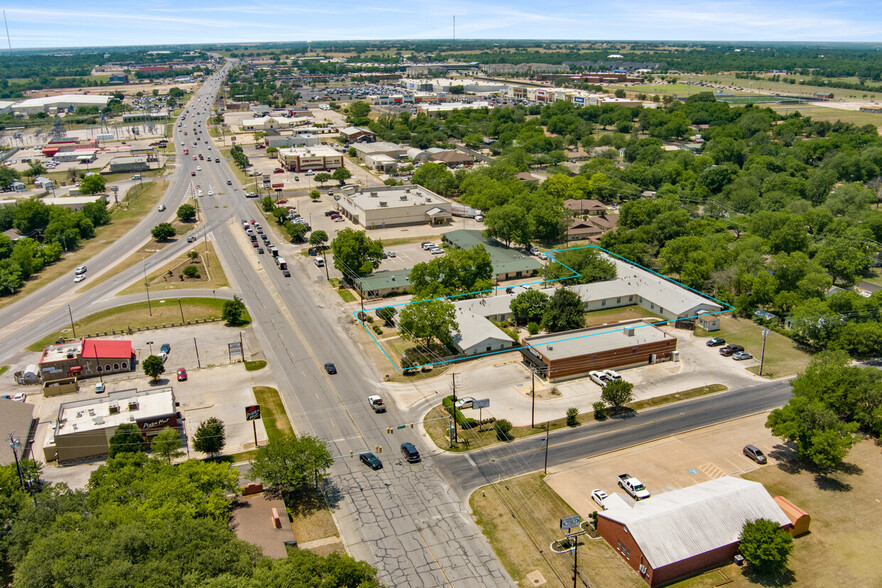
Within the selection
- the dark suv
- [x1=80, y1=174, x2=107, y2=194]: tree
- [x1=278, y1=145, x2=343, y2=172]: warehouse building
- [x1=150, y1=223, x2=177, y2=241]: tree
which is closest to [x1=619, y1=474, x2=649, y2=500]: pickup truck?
the dark suv

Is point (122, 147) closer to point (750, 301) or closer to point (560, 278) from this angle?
point (560, 278)

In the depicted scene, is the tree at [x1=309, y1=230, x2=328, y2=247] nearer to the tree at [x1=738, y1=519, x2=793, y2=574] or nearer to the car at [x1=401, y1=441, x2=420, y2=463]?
the car at [x1=401, y1=441, x2=420, y2=463]

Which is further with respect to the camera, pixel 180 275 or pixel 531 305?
pixel 180 275

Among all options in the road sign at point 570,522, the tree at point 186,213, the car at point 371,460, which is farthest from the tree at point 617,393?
the tree at point 186,213

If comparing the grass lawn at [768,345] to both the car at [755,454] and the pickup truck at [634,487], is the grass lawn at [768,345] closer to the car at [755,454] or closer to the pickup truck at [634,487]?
the car at [755,454]

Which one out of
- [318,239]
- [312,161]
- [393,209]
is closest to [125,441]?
A: [318,239]

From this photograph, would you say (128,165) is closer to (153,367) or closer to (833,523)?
(153,367)
